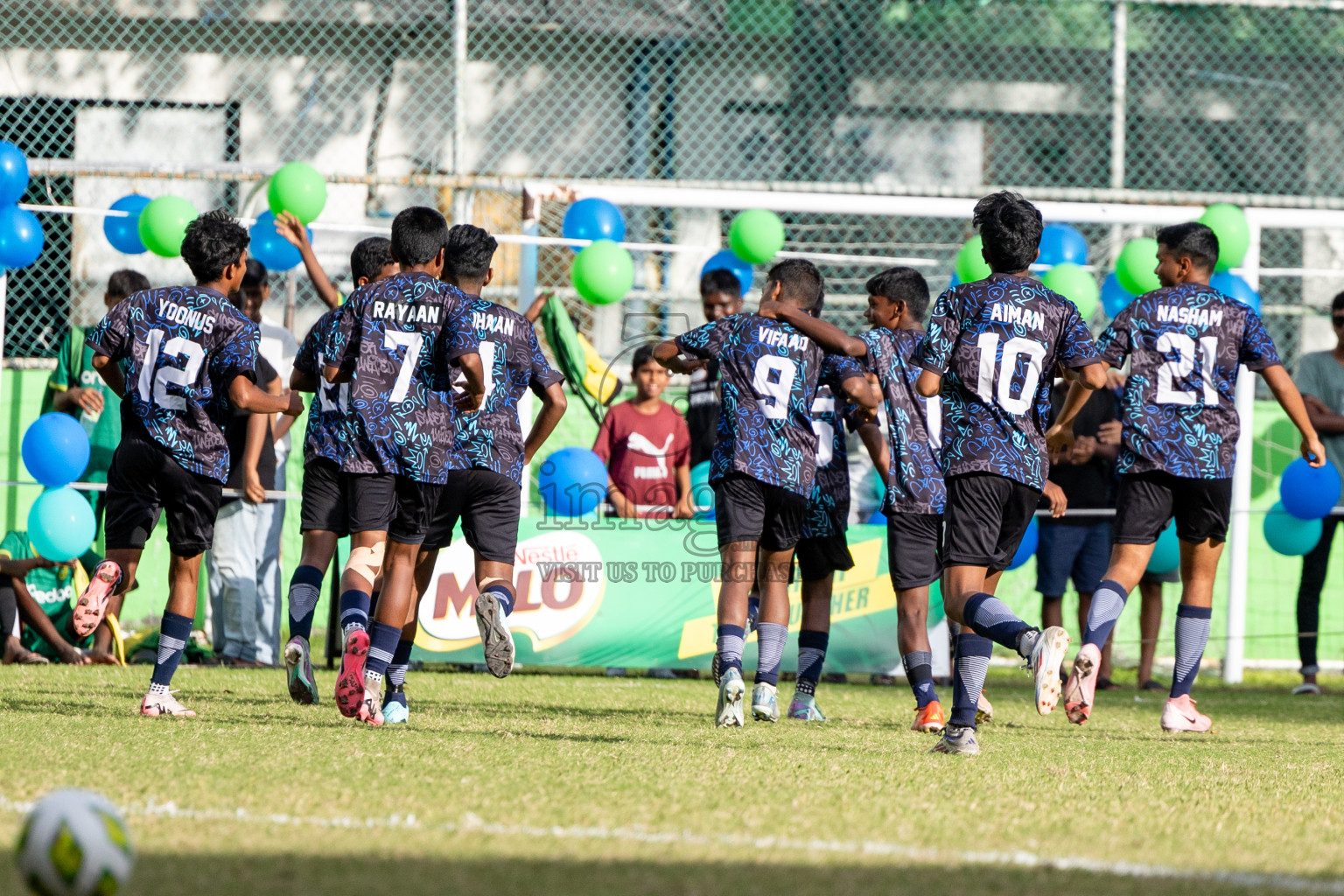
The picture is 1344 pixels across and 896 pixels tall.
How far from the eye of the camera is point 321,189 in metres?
8.19

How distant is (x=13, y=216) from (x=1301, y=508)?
722cm

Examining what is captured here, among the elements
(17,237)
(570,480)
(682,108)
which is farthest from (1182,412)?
(682,108)

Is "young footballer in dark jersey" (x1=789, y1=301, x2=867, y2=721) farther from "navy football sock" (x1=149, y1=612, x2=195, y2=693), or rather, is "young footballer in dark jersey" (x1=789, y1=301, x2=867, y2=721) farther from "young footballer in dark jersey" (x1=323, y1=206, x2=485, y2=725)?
"navy football sock" (x1=149, y1=612, x2=195, y2=693)

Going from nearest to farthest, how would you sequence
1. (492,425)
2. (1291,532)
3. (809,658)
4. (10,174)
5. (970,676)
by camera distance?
(970,676) < (492,425) < (809,658) < (10,174) < (1291,532)

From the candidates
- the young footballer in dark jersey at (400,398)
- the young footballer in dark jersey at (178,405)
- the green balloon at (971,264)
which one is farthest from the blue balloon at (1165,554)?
the young footballer in dark jersey at (178,405)

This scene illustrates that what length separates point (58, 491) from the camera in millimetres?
7543

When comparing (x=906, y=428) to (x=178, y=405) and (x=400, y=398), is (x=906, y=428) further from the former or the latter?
(x=178, y=405)

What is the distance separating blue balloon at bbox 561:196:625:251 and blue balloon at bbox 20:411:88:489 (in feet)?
9.70

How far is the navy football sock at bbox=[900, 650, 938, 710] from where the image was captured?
6023mm

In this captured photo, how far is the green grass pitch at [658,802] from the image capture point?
2.91 meters

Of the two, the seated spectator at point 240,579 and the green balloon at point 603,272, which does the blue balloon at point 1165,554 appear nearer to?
the green balloon at point 603,272

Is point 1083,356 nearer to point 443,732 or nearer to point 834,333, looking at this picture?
point 834,333

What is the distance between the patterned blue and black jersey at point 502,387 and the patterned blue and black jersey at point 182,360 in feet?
2.85

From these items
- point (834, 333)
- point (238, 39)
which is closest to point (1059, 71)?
point (238, 39)
